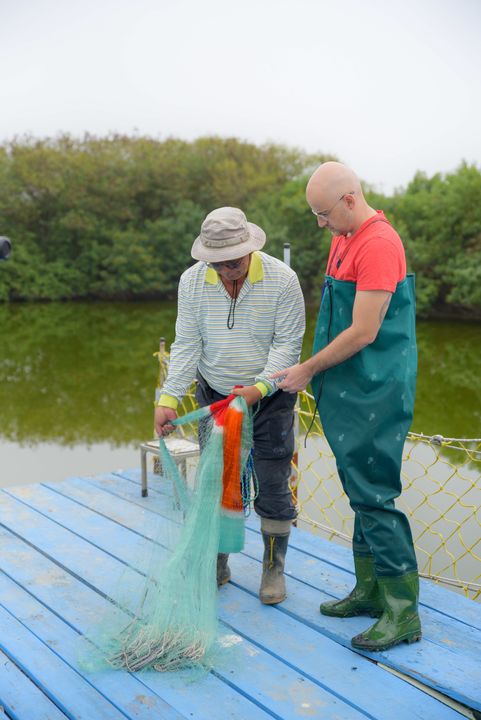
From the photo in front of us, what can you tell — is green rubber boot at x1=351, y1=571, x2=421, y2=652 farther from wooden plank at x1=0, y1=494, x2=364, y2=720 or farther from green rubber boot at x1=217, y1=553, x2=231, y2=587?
green rubber boot at x1=217, y1=553, x2=231, y2=587

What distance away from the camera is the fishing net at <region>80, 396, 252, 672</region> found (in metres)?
2.21

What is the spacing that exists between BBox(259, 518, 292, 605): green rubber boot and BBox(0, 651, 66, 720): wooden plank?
0.79 metres

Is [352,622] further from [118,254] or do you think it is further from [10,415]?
[118,254]

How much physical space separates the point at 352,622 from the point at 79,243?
19.0 metres

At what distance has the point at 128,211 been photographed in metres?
20.4

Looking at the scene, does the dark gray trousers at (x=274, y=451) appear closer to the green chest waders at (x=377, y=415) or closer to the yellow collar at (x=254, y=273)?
the green chest waders at (x=377, y=415)

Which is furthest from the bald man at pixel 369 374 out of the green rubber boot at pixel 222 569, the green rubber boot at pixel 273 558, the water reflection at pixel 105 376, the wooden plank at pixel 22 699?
the water reflection at pixel 105 376

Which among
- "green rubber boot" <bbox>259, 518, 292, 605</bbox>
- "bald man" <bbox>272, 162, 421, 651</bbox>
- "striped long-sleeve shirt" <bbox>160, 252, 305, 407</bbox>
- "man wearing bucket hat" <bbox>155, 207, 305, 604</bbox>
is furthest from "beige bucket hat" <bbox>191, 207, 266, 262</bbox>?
"green rubber boot" <bbox>259, 518, 292, 605</bbox>

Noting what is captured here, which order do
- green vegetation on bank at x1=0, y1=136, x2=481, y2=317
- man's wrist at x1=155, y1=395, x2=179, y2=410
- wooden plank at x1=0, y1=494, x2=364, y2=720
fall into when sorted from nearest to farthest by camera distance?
wooden plank at x1=0, y1=494, x2=364, y2=720, man's wrist at x1=155, y1=395, x2=179, y2=410, green vegetation on bank at x1=0, y1=136, x2=481, y2=317

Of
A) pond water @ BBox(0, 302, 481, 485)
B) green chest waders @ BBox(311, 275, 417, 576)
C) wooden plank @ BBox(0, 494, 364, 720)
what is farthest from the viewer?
pond water @ BBox(0, 302, 481, 485)

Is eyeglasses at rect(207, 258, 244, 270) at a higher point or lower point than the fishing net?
higher

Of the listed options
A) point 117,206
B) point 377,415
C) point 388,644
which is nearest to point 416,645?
point 388,644

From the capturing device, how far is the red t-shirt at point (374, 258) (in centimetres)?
209

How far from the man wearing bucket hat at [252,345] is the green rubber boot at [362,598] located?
214 millimetres
